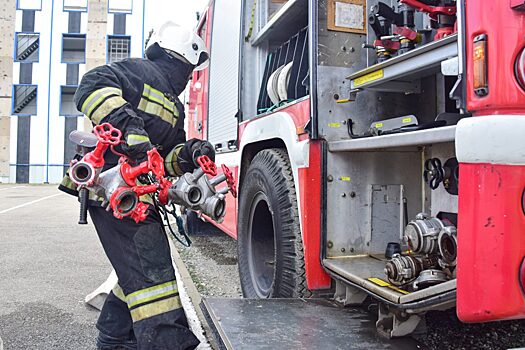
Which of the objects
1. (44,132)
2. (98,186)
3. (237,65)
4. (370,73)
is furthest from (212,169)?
(44,132)

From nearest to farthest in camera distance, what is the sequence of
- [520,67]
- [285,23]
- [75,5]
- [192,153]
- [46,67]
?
[520,67] → [192,153] → [285,23] → [46,67] → [75,5]

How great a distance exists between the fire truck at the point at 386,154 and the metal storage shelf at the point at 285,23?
0.05ft

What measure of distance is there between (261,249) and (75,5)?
89.6 ft

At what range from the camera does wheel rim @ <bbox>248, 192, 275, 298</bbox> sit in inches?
131

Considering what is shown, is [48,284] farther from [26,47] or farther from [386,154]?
[26,47]

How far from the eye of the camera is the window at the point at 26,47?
26.7 metres

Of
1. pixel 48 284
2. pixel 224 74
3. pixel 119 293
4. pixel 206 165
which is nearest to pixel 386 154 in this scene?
pixel 206 165

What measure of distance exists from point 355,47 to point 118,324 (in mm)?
2021

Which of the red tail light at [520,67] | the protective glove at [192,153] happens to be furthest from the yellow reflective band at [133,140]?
the red tail light at [520,67]

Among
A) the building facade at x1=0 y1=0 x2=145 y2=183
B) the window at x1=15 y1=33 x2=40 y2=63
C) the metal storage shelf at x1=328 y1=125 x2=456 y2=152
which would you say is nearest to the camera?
the metal storage shelf at x1=328 y1=125 x2=456 y2=152

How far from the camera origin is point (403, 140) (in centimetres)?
178

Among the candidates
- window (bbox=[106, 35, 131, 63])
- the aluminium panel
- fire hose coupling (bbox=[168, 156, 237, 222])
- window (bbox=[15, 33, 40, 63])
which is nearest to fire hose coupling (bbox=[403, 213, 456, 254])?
fire hose coupling (bbox=[168, 156, 237, 222])

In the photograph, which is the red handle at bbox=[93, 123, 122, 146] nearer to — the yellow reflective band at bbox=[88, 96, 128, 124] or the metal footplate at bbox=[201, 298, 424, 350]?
the yellow reflective band at bbox=[88, 96, 128, 124]

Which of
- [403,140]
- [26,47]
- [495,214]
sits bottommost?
[495,214]
